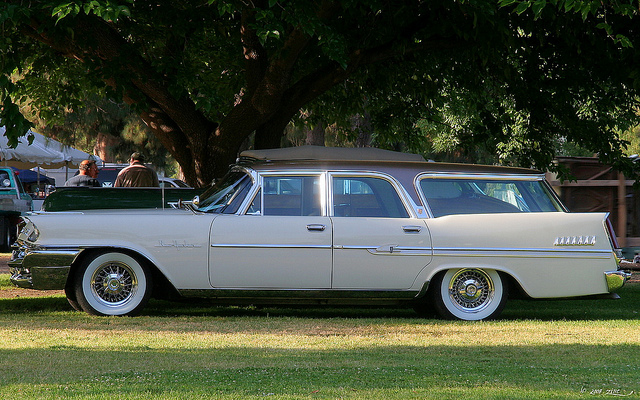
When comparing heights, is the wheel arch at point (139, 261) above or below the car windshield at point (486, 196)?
below

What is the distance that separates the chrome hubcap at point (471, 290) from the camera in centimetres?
830

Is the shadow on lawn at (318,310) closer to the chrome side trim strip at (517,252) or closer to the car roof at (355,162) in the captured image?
the chrome side trim strip at (517,252)

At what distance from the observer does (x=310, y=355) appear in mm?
6105

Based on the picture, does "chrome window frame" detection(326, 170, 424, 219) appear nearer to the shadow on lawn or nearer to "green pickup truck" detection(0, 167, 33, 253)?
the shadow on lawn

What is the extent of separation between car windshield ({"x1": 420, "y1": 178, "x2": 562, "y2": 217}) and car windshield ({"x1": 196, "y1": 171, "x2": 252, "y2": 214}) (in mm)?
1791

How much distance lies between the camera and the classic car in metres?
7.92

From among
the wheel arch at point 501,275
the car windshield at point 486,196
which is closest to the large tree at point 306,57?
the car windshield at point 486,196

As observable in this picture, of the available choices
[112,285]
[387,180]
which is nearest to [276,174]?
[387,180]

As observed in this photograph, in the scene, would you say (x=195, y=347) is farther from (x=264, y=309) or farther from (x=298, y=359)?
(x=264, y=309)

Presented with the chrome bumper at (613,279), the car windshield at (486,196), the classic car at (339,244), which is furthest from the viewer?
the car windshield at (486,196)

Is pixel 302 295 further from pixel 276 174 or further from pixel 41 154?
pixel 41 154

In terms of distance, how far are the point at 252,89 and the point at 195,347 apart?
5.95 metres

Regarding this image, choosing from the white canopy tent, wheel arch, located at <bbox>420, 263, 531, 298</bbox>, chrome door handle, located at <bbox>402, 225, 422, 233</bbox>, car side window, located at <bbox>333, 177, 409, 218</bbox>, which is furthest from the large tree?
the white canopy tent

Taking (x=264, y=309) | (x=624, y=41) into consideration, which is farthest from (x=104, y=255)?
(x=624, y=41)
